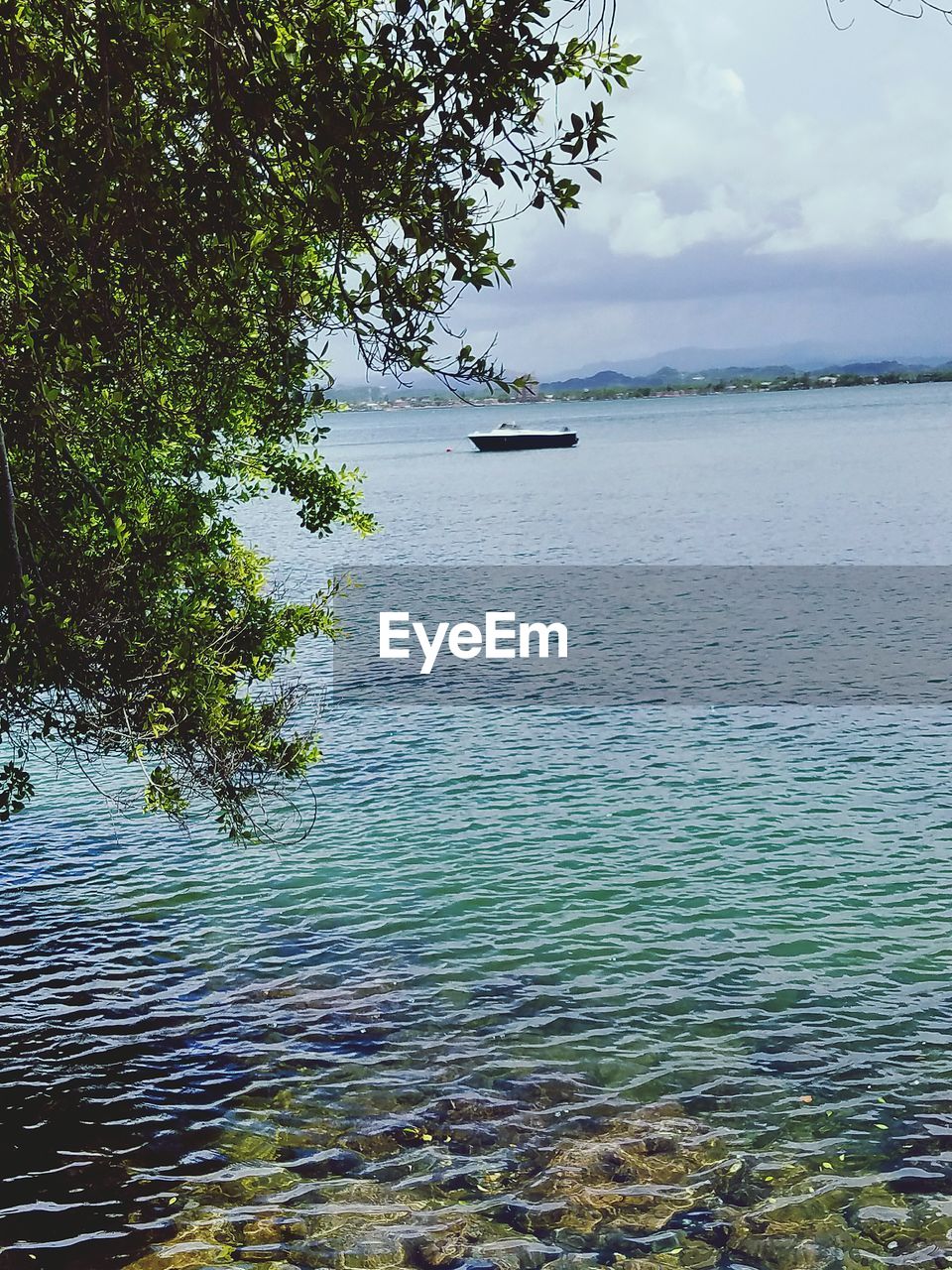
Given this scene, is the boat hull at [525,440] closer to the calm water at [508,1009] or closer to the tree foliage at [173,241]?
the calm water at [508,1009]

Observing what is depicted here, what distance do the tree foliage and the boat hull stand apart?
534 feet

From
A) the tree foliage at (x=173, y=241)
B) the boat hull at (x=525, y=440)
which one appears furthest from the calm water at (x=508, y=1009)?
the boat hull at (x=525, y=440)

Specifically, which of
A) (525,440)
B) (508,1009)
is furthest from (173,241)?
(525,440)

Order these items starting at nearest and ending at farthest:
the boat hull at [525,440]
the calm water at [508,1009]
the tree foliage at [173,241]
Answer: the tree foliage at [173,241], the calm water at [508,1009], the boat hull at [525,440]

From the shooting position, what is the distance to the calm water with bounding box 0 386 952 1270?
12.5 metres

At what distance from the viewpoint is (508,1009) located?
17.4 meters

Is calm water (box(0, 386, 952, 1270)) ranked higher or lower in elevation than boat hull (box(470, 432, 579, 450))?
lower

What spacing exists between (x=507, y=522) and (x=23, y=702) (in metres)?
74.7

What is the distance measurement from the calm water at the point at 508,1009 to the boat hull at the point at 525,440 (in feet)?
476

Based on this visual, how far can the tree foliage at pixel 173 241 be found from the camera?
7.93 metres

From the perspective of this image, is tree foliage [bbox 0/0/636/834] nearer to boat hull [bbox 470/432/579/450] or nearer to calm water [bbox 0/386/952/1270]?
calm water [bbox 0/386/952/1270]

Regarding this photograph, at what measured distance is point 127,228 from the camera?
901 cm

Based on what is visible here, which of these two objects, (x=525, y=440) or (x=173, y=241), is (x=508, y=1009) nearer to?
(x=173, y=241)

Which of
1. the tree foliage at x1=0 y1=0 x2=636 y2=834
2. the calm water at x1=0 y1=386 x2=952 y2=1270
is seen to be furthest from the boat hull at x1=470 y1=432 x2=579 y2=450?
the tree foliage at x1=0 y1=0 x2=636 y2=834
